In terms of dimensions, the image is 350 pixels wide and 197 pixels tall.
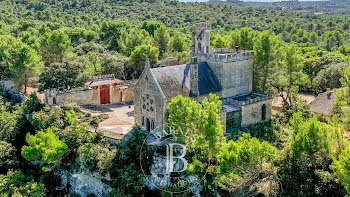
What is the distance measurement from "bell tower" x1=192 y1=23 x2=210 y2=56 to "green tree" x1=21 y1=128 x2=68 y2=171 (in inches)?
721

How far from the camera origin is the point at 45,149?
109 feet

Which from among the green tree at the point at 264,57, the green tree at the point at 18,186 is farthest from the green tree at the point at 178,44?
the green tree at the point at 18,186

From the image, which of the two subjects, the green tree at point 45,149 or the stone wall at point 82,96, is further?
the stone wall at point 82,96

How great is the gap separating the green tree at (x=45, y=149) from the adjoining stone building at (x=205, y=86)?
8.38 m

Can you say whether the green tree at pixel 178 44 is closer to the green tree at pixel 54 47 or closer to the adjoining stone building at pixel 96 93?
the adjoining stone building at pixel 96 93

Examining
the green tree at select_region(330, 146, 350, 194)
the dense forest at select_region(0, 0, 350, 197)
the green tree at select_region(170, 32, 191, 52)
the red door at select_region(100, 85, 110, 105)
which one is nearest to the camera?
the green tree at select_region(330, 146, 350, 194)

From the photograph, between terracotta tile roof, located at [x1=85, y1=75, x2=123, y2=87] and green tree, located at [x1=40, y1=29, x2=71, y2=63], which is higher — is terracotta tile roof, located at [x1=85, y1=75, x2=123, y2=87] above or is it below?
below

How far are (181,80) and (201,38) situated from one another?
7.65 m

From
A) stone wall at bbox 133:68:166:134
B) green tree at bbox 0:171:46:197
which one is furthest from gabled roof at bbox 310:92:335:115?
green tree at bbox 0:171:46:197

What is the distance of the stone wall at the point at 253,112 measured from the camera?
129 ft

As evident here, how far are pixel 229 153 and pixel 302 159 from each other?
4923 millimetres

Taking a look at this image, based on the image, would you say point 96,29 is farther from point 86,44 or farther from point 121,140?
point 121,140

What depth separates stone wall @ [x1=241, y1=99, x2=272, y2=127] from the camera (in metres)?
39.3

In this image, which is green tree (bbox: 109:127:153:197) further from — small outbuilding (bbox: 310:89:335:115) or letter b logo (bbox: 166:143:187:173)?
small outbuilding (bbox: 310:89:335:115)
